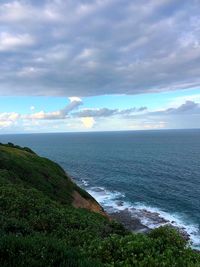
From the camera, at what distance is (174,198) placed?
7262 cm

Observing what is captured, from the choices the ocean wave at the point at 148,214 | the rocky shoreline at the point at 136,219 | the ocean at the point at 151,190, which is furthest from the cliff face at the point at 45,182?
the ocean at the point at 151,190

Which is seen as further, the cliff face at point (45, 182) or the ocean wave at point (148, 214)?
the ocean wave at point (148, 214)

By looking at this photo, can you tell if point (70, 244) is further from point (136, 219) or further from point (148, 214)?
point (148, 214)

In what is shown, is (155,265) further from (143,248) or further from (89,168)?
(89,168)

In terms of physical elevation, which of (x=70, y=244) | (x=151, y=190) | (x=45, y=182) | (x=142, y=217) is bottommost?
(x=142, y=217)

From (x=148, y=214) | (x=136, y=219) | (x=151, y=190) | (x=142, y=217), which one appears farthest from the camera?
(x=151, y=190)

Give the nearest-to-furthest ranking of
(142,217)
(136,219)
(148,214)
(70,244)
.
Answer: (70,244) → (136,219) → (142,217) → (148,214)

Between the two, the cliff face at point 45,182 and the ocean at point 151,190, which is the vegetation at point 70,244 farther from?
the ocean at point 151,190

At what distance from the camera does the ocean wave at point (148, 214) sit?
53.3m

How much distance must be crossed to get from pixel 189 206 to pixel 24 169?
36.0 m

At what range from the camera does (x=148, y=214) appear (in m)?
62.1

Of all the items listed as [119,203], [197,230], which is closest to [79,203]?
[197,230]

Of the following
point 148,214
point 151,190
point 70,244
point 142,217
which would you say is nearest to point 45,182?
point 142,217

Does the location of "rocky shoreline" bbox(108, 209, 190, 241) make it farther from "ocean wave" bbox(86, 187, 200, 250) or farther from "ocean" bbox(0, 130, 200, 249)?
"ocean" bbox(0, 130, 200, 249)
